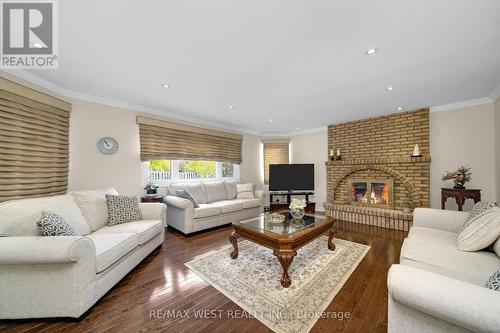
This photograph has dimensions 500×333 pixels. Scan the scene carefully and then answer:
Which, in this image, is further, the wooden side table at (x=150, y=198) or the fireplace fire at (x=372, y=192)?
the fireplace fire at (x=372, y=192)

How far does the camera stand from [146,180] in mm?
3809

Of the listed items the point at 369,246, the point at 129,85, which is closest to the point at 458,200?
the point at 369,246

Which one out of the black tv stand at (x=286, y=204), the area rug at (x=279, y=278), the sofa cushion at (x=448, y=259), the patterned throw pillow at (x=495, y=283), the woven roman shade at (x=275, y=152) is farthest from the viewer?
the woven roman shade at (x=275, y=152)

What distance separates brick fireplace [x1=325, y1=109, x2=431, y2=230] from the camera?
3820mm

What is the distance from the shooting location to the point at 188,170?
4578 mm

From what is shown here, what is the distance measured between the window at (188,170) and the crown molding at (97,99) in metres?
0.97

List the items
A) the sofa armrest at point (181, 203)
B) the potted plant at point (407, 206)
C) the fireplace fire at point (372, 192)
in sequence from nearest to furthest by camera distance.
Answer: the sofa armrest at point (181, 203)
the potted plant at point (407, 206)
the fireplace fire at point (372, 192)

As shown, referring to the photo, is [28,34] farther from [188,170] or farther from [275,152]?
[275,152]

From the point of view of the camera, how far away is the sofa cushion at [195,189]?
3953 mm

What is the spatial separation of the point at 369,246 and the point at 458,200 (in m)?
1.83

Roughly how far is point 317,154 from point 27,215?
18.1 feet

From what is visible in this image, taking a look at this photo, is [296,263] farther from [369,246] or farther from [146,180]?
[146,180]

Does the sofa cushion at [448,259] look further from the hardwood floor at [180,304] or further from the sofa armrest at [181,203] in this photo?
the sofa armrest at [181,203]

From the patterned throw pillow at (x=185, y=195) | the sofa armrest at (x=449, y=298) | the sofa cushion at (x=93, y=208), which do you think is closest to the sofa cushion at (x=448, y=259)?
the sofa armrest at (x=449, y=298)
